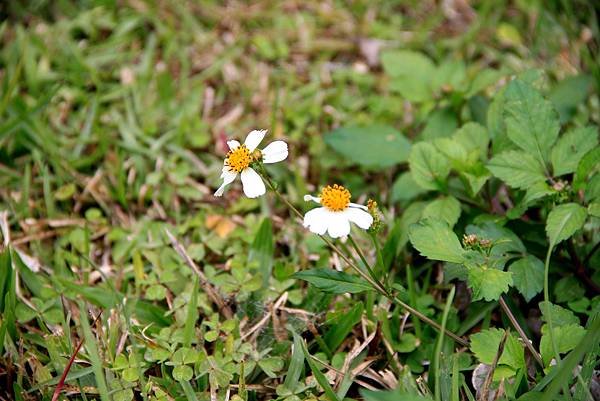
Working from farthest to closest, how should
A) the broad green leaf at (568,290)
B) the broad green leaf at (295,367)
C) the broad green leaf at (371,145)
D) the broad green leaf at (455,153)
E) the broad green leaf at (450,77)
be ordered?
1. the broad green leaf at (450,77)
2. the broad green leaf at (371,145)
3. the broad green leaf at (455,153)
4. the broad green leaf at (568,290)
5. the broad green leaf at (295,367)

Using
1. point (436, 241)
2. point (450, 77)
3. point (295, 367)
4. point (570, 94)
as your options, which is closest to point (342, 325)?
point (295, 367)

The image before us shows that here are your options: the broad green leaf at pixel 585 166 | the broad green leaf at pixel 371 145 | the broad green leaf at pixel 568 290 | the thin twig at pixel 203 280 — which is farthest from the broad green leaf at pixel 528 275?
the thin twig at pixel 203 280

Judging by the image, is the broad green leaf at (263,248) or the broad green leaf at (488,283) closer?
the broad green leaf at (488,283)

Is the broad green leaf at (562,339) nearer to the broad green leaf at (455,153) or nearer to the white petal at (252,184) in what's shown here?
the broad green leaf at (455,153)

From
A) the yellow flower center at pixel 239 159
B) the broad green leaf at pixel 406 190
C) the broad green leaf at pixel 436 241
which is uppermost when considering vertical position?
the yellow flower center at pixel 239 159

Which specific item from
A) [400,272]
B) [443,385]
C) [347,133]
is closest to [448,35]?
[347,133]

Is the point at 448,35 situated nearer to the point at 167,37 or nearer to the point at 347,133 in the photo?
the point at 347,133
